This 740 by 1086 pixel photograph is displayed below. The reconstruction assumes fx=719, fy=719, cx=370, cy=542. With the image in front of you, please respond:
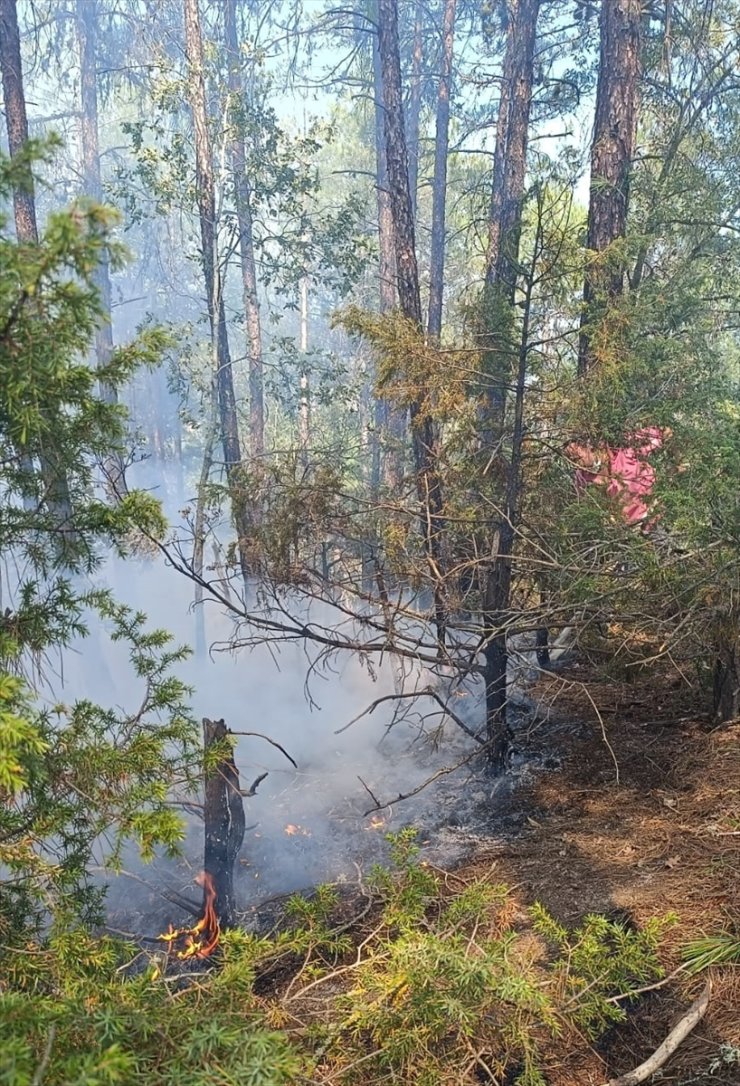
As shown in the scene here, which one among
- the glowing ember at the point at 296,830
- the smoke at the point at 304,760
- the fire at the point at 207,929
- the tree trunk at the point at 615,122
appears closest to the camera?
the fire at the point at 207,929

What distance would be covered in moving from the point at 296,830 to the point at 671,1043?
209 inches

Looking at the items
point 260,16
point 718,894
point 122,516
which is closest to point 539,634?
point 718,894

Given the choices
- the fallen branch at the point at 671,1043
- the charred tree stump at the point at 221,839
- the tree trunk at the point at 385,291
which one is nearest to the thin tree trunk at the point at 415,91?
the tree trunk at the point at 385,291

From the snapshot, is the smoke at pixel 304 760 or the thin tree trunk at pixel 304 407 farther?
the thin tree trunk at pixel 304 407

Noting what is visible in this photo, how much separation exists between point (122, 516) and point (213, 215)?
496 inches

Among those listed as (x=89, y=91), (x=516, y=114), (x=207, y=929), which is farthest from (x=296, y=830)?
(x=89, y=91)

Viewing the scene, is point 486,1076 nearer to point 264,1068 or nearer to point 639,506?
point 264,1068

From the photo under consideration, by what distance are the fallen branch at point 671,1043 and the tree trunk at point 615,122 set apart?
726 centimetres

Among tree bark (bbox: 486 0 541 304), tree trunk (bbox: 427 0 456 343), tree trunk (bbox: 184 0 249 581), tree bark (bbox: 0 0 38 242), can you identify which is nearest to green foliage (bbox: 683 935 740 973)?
tree bark (bbox: 486 0 541 304)

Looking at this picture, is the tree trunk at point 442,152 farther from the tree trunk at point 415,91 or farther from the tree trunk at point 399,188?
the tree trunk at point 399,188

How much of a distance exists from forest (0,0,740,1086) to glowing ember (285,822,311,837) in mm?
44

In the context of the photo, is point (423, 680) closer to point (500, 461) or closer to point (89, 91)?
point (500, 461)

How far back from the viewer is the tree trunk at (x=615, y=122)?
8016 mm

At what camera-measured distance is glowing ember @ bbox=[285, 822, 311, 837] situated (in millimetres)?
7587
